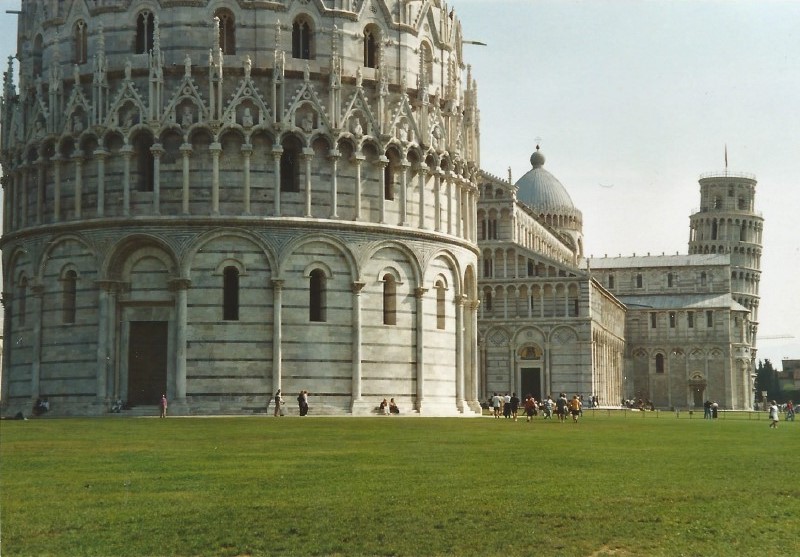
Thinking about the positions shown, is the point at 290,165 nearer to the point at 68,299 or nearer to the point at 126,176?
the point at 126,176

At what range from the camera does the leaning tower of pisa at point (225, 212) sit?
160ft

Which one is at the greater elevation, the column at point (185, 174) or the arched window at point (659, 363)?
the column at point (185, 174)

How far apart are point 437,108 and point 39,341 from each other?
19.7m

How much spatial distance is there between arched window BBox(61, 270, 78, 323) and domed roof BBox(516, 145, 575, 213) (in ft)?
310

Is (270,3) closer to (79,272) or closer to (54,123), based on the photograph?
(54,123)

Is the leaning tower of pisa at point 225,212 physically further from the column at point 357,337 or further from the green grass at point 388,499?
the green grass at point 388,499

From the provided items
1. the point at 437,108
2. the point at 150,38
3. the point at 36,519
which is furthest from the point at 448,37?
the point at 36,519

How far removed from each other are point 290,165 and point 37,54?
13092 millimetres

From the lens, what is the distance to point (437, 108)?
54.3m

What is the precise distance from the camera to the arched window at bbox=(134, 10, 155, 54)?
50.9 meters

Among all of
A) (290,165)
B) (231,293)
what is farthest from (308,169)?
(231,293)

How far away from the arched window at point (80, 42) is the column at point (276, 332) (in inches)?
517

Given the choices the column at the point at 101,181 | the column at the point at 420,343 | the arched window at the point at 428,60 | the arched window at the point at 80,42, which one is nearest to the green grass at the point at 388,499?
the column at the point at 101,181

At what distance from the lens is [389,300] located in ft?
170
